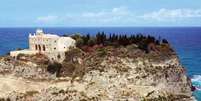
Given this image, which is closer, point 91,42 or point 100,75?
point 100,75

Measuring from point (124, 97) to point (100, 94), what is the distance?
3.36 metres

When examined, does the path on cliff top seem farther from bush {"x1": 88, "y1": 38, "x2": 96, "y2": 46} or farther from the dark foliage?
bush {"x1": 88, "y1": 38, "x2": 96, "y2": 46}

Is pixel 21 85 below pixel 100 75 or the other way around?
below

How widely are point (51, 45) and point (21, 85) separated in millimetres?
8383

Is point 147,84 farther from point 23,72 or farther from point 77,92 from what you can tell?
point 23,72

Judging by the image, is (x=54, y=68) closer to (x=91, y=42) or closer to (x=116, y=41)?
(x=91, y=42)

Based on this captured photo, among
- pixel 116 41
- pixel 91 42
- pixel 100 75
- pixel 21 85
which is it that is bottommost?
pixel 21 85

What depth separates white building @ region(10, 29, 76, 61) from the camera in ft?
236

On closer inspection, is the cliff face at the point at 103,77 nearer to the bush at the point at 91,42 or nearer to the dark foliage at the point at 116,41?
the dark foliage at the point at 116,41

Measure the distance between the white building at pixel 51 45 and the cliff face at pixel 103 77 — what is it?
1567 millimetres

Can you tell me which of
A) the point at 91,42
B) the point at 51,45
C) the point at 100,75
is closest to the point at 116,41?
the point at 91,42

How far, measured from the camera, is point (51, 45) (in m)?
74.1

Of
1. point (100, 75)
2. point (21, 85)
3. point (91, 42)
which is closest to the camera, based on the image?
point (100, 75)

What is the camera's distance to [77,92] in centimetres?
6700
